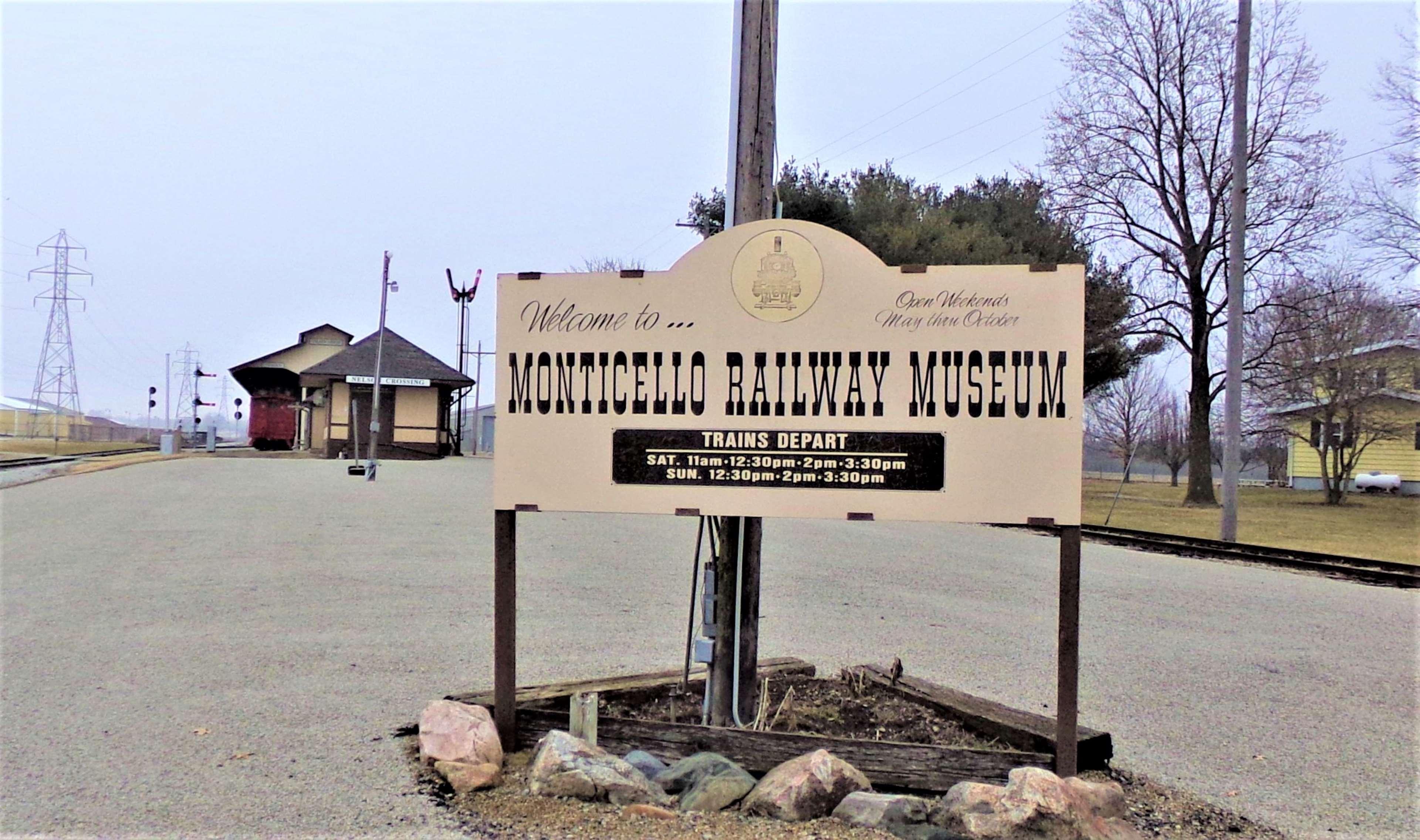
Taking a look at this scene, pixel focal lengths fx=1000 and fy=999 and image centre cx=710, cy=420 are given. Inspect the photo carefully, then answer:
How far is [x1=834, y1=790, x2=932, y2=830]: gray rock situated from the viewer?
3611 mm

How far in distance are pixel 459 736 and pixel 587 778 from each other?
0.65 m

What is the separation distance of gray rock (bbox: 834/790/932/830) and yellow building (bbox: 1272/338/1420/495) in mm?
31319

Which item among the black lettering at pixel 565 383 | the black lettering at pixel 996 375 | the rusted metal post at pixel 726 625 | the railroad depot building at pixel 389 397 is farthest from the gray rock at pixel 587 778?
the railroad depot building at pixel 389 397

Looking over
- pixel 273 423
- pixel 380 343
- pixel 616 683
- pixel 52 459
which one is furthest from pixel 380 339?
pixel 616 683

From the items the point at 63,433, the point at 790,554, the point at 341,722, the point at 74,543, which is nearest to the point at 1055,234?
the point at 790,554

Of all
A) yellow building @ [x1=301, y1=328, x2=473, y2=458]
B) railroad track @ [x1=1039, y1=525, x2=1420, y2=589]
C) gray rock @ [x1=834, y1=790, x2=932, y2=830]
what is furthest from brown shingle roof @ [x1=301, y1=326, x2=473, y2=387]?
gray rock @ [x1=834, y1=790, x2=932, y2=830]

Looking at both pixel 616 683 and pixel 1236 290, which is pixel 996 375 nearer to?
pixel 616 683

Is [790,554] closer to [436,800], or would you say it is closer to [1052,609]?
[1052,609]

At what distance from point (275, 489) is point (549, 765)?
18.4m

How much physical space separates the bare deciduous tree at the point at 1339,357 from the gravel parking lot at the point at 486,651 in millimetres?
19414

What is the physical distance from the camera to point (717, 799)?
3.80 m

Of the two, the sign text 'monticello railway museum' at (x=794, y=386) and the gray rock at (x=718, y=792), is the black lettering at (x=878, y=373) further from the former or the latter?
the gray rock at (x=718, y=792)

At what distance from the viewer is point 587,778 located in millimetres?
3852

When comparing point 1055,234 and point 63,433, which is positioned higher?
point 1055,234
